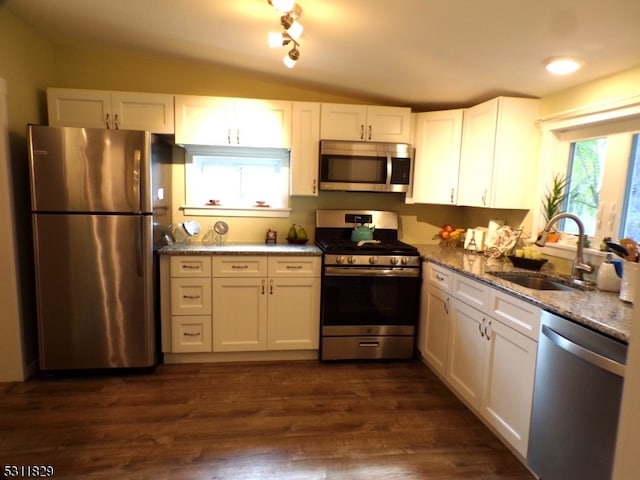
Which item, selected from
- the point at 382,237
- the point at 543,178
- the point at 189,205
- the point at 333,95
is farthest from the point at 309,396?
the point at 333,95

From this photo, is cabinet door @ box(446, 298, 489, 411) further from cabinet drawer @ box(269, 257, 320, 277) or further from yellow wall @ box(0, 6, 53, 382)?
yellow wall @ box(0, 6, 53, 382)

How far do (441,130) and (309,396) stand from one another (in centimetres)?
240

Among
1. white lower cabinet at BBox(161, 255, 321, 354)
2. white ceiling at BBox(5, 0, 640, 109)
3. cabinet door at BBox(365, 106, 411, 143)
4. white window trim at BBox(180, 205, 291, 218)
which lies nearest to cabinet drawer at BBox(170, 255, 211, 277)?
white lower cabinet at BBox(161, 255, 321, 354)

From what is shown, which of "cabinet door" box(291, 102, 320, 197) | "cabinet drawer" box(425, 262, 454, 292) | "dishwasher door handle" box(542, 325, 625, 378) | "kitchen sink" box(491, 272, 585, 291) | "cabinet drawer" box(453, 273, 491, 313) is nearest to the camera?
"dishwasher door handle" box(542, 325, 625, 378)

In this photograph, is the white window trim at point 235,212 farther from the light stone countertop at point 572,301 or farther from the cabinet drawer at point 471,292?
the cabinet drawer at point 471,292

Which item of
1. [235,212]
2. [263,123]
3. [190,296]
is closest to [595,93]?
[263,123]

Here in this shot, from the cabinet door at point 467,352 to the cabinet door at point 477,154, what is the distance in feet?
3.10

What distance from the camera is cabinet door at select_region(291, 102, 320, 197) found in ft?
10.2

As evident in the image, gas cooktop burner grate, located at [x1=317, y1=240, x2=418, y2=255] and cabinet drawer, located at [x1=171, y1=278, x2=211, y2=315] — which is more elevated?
gas cooktop burner grate, located at [x1=317, y1=240, x2=418, y2=255]

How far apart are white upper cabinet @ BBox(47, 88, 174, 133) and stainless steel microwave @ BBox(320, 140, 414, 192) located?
131cm

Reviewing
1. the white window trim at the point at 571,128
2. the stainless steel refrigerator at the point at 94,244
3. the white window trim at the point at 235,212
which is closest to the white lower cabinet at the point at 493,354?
the white window trim at the point at 571,128

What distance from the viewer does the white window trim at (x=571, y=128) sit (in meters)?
2.07

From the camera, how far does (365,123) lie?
3.17 metres

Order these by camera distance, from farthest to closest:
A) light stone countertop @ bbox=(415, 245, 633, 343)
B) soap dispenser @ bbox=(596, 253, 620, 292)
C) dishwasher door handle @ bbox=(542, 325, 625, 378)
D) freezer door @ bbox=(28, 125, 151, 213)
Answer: freezer door @ bbox=(28, 125, 151, 213) < soap dispenser @ bbox=(596, 253, 620, 292) < light stone countertop @ bbox=(415, 245, 633, 343) < dishwasher door handle @ bbox=(542, 325, 625, 378)
